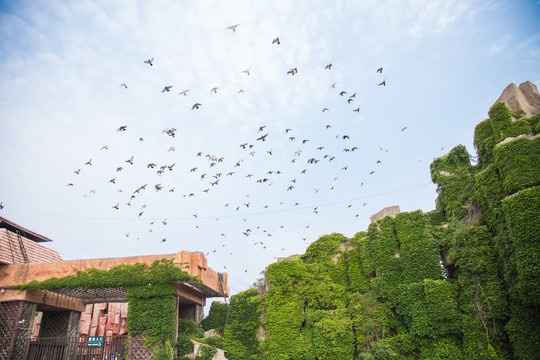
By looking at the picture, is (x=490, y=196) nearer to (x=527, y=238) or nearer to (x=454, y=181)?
(x=527, y=238)

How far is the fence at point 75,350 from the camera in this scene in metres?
20.1

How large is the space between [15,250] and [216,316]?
1532cm

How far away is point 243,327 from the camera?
21359 millimetres

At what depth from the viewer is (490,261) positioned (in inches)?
615

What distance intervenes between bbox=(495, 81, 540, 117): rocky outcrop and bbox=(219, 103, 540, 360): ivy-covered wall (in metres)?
1.48

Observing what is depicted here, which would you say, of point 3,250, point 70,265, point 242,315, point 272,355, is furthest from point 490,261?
point 3,250

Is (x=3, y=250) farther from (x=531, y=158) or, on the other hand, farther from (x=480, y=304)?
(x=531, y=158)

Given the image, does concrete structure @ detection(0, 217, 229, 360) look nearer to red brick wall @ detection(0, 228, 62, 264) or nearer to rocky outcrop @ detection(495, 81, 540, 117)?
red brick wall @ detection(0, 228, 62, 264)

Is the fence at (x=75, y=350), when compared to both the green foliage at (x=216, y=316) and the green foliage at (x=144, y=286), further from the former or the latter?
the green foliage at (x=216, y=316)

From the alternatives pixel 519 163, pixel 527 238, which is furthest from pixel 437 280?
pixel 519 163

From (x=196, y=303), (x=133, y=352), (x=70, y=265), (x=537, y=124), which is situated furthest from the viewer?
(x=196, y=303)

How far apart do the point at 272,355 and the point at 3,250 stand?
59.2 ft

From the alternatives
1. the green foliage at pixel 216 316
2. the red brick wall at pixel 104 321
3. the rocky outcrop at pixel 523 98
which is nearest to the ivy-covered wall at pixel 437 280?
the rocky outcrop at pixel 523 98

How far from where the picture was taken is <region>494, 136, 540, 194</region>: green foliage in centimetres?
1460
